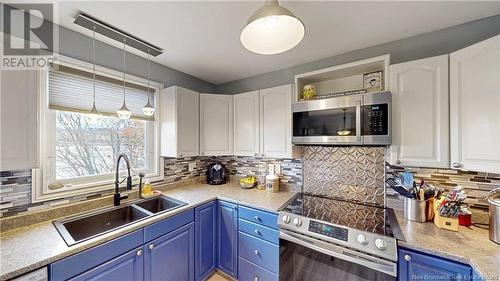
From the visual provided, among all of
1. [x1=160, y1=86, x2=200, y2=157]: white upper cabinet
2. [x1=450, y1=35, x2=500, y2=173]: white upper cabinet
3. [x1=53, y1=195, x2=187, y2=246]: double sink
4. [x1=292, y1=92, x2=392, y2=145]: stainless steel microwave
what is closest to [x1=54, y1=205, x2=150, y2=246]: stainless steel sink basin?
[x1=53, y1=195, x2=187, y2=246]: double sink

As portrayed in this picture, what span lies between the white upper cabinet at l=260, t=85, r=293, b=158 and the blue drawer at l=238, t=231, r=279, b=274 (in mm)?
844

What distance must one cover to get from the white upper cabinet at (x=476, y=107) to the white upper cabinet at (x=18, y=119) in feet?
8.40

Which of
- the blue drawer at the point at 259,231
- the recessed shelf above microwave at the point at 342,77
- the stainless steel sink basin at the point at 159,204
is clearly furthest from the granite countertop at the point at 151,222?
the recessed shelf above microwave at the point at 342,77

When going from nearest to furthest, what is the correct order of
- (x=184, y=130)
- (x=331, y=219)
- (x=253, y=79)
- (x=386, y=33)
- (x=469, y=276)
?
(x=469, y=276), (x=331, y=219), (x=386, y=33), (x=184, y=130), (x=253, y=79)

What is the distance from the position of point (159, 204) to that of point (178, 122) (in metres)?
0.89

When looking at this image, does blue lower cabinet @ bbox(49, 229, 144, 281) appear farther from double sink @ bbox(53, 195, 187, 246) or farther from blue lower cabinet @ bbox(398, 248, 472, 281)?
blue lower cabinet @ bbox(398, 248, 472, 281)

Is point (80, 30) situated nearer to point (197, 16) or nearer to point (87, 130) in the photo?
point (87, 130)

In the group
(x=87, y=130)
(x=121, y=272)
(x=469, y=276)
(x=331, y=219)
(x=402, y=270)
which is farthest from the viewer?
(x=87, y=130)

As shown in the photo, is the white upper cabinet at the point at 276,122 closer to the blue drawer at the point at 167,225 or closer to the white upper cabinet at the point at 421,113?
the white upper cabinet at the point at 421,113

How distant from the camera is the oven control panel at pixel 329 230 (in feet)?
4.32

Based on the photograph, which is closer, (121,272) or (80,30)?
(121,272)

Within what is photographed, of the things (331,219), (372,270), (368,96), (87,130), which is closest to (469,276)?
(372,270)

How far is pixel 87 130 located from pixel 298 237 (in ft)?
6.70

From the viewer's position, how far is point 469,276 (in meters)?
0.98
